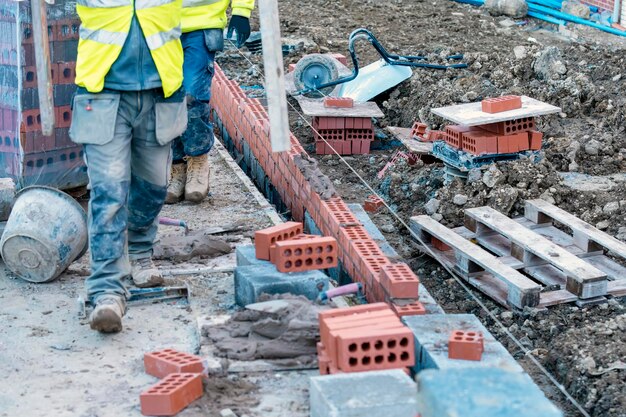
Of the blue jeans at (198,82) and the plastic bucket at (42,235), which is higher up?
the blue jeans at (198,82)

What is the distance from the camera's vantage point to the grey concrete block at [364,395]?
436cm

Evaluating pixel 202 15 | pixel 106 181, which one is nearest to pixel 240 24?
pixel 202 15

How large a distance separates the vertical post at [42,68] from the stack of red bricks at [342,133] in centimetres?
433

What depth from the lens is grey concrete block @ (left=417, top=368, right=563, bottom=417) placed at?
2.78 meters

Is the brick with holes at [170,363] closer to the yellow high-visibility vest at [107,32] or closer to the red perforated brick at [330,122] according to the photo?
the yellow high-visibility vest at [107,32]

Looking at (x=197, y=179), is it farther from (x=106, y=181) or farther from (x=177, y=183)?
(x=106, y=181)

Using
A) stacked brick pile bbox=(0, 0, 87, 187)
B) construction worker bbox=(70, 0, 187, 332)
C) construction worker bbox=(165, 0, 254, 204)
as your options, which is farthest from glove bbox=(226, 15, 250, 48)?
construction worker bbox=(70, 0, 187, 332)

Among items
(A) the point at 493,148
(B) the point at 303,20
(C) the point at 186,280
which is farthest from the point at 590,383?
(B) the point at 303,20

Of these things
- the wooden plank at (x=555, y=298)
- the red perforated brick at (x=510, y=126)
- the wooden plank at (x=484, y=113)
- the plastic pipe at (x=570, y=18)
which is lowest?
the wooden plank at (x=555, y=298)

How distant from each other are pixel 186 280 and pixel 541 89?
5.37 meters

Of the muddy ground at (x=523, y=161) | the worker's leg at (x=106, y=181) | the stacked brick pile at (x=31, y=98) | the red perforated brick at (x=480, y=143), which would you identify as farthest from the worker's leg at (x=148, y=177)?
the red perforated brick at (x=480, y=143)

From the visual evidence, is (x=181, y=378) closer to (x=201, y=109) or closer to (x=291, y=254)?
(x=291, y=254)

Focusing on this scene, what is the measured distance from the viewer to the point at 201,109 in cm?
757

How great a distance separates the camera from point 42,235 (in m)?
6.17
